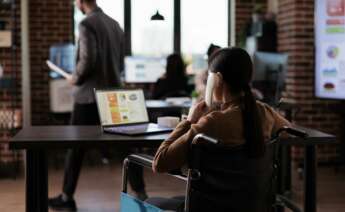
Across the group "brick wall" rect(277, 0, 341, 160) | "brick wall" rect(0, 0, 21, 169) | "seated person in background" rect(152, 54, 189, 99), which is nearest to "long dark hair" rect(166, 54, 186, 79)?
"seated person in background" rect(152, 54, 189, 99)

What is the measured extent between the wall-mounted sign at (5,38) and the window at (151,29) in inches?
74.6

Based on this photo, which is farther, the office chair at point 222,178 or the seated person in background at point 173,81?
the seated person in background at point 173,81

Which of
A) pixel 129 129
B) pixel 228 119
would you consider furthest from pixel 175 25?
pixel 228 119

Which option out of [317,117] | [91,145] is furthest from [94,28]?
[317,117]

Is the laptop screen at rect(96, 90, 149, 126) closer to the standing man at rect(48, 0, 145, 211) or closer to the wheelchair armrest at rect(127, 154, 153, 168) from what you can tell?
the wheelchair armrest at rect(127, 154, 153, 168)

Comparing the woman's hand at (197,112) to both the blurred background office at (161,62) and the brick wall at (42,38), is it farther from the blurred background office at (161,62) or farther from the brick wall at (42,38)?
the brick wall at (42,38)

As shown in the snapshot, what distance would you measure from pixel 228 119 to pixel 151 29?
16.8 ft

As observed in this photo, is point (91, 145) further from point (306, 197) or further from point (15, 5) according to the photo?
point (15, 5)

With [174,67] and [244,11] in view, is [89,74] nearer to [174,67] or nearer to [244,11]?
[174,67]

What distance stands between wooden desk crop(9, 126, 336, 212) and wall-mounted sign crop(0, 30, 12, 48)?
282cm

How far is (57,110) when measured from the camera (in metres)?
6.19

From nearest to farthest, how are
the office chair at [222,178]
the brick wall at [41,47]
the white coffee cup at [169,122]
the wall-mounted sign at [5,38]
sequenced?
the office chair at [222,178] → the white coffee cup at [169,122] → the wall-mounted sign at [5,38] → the brick wall at [41,47]

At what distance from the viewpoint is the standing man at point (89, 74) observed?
155 inches

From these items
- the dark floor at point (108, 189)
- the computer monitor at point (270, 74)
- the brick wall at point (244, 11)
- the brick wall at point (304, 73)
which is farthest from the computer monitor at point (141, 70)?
the computer monitor at point (270, 74)
